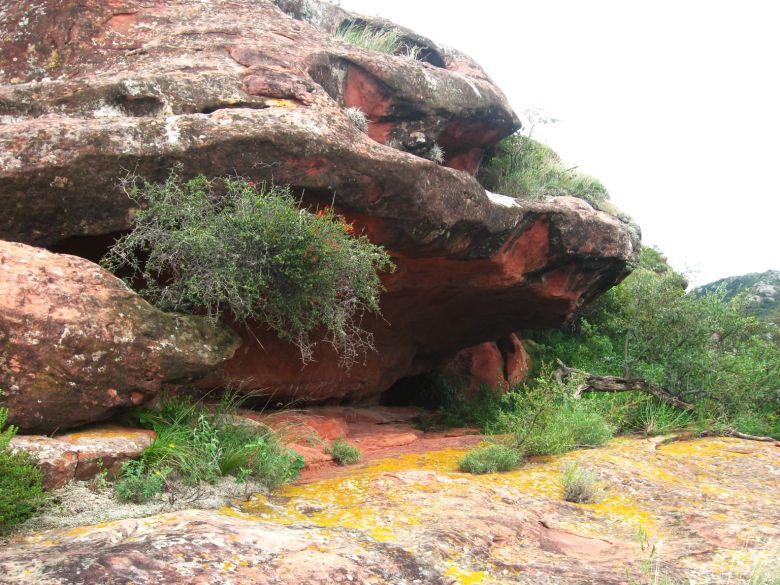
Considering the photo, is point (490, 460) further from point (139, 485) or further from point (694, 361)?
point (694, 361)

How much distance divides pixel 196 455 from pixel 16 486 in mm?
1423

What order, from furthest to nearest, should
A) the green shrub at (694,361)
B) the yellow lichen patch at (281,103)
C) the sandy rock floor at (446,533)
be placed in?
the green shrub at (694,361), the yellow lichen patch at (281,103), the sandy rock floor at (446,533)

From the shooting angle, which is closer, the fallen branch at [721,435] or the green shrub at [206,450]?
the green shrub at [206,450]

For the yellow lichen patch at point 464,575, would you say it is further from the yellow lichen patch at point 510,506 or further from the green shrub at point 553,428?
the green shrub at point 553,428

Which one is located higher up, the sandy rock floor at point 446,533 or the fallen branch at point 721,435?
the sandy rock floor at point 446,533

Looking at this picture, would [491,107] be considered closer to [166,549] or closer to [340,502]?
[340,502]

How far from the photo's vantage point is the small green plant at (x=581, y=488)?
5.46 metres

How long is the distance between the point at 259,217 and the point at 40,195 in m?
1.75

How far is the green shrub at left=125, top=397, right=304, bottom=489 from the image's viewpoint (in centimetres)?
468

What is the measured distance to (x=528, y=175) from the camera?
35.3ft

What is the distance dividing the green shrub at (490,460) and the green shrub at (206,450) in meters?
1.53

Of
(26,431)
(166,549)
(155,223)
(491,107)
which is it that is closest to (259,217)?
(155,223)

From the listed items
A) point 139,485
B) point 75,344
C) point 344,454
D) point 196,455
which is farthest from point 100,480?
point 344,454

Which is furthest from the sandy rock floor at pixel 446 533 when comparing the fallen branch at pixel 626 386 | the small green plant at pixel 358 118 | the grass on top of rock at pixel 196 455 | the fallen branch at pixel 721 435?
the small green plant at pixel 358 118
